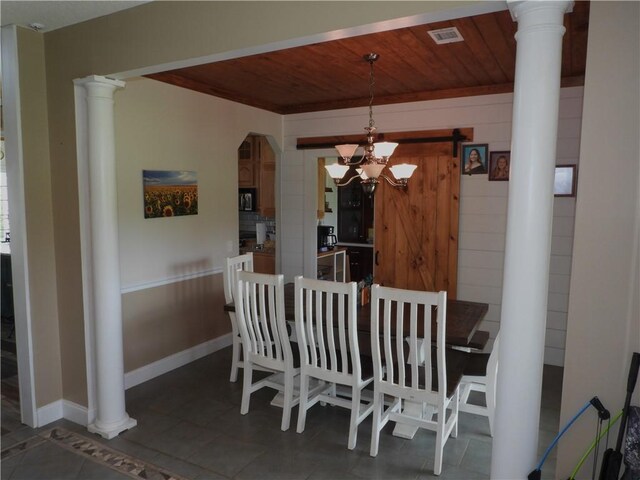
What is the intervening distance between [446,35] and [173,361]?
346 cm

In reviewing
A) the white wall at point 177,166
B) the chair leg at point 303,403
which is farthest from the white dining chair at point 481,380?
the white wall at point 177,166

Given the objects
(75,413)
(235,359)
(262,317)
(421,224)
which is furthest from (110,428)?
(421,224)

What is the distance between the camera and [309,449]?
116 inches

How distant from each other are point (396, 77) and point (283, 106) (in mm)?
1650

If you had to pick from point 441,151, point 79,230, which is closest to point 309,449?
point 79,230

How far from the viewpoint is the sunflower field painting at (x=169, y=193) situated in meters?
3.92

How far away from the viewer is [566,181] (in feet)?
13.4

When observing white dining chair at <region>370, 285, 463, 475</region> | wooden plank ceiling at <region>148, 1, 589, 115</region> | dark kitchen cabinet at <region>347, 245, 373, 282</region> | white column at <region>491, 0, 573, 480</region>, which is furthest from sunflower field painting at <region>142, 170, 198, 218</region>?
dark kitchen cabinet at <region>347, 245, 373, 282</region>

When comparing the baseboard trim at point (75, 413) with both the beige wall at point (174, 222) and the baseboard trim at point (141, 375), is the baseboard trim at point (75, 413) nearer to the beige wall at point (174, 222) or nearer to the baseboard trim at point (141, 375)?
the baseboard trim at point (141, 375)

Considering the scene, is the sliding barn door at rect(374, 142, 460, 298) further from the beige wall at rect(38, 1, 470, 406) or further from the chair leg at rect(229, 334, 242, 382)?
the beige wall at rect(38, 1, 470, 406)

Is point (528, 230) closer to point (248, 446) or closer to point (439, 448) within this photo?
point (439, 448)

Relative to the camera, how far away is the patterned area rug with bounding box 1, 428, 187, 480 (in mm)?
2680

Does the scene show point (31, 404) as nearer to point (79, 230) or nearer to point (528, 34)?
point (79, 230)

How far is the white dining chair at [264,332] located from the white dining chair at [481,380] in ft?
3.79
